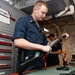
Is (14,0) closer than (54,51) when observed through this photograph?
Yes

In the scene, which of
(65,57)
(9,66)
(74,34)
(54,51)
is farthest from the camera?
(74,34)

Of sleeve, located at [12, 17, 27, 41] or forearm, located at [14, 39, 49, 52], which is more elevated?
sleeve, located at [12, 17, 27, 41]

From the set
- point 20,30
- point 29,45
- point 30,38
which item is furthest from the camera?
point 30,38

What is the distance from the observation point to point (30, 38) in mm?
1387

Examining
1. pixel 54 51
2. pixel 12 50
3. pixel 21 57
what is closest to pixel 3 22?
pixel 12 50

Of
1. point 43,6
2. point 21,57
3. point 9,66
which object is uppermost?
point 43,6

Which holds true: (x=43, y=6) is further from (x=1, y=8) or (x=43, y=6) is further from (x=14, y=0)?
(x=14, y=0)

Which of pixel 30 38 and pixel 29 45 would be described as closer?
pixel 29 45

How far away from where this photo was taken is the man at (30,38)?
1.16 meters

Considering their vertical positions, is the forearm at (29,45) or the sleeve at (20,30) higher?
the sleeve at (20,30)

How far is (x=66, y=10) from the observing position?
2246mm

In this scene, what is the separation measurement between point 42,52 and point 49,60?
2.44 metres

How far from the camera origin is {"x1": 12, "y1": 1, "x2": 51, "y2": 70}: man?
1162 mm

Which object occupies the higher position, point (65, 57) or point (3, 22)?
point (3, 22)
